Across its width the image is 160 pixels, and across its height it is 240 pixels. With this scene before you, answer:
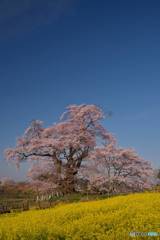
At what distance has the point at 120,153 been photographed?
1265 inches

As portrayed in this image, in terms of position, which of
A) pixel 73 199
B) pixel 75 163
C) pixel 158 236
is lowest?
pixel 158 236

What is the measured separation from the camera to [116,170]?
32.7 metres

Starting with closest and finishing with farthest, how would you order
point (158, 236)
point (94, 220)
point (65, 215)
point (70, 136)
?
1. point (158, 236)
2. point (94, 220)
3. point (65, 215)
4. point (70, 136)

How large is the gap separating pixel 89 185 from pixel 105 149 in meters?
3.05

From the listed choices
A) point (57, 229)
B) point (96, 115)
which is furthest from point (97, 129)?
point (57, 229)

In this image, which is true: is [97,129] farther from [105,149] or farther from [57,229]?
[57,229]

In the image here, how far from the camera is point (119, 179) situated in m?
31.8

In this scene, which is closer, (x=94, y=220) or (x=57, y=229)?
(x=57, y=229)

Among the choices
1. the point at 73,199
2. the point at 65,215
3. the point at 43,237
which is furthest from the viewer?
the point at 73,199

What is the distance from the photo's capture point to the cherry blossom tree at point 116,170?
1253 inches

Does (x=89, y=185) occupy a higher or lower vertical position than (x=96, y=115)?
lower

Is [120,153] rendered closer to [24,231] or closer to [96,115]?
[96,115]

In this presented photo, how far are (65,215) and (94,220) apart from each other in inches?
81.7

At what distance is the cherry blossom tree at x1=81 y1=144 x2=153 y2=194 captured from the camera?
31828mm
